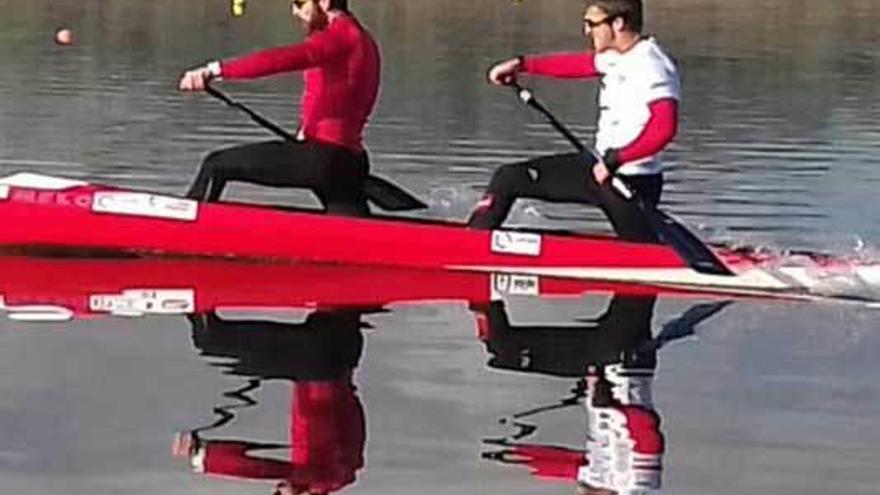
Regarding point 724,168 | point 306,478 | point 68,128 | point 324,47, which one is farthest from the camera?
point 68,128

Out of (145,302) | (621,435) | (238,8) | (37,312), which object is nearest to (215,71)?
(145,302)

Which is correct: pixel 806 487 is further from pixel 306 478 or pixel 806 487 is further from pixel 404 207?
pixel 404 207

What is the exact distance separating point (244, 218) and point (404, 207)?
47.3 inches

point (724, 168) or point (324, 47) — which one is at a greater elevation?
point (324, 47)

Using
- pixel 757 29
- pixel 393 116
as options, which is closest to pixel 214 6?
pixel 757 29

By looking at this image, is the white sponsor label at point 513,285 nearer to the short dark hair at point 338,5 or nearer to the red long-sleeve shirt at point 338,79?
the red long-sleeve shirt at point 338,79

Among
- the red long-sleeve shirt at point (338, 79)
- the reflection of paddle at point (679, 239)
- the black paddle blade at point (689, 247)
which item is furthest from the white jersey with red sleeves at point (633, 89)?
the red long-sleeve shirt at point (338, 79)

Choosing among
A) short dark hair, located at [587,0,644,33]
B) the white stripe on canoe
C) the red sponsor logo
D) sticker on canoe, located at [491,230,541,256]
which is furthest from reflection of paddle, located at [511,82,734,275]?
the white stripe on canoe

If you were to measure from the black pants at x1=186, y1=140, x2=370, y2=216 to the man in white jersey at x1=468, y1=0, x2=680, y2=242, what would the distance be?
779mm

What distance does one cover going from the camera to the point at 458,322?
12031mm

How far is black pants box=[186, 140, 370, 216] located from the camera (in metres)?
13.8

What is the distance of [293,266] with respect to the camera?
44.7ft

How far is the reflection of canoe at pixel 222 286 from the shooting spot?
12.2 metres

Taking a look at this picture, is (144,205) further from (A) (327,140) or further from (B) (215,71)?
(A) (327,140)
